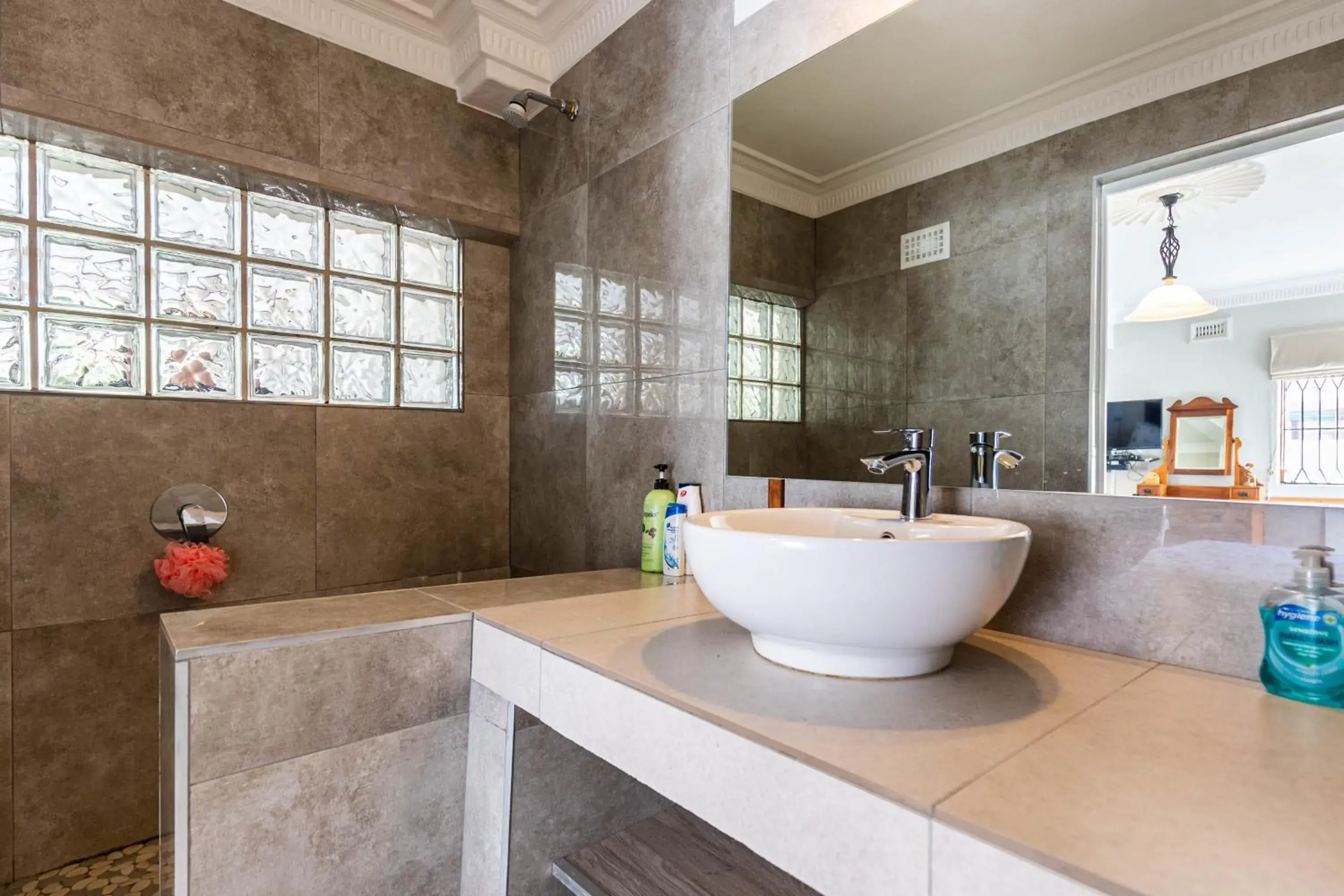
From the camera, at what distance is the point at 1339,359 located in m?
0.73

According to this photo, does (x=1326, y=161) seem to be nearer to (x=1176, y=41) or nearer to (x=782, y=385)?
(x=1176, y=41)

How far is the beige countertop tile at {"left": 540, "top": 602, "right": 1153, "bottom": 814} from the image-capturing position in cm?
58

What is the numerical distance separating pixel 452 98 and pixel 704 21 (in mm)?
940

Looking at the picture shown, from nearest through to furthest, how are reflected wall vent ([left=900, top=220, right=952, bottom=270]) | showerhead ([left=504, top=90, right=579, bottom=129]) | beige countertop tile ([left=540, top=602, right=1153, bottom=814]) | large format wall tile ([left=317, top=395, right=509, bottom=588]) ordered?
beige countertop tile ([left=540, top=602, right=1153, bottom=814])
reflected wall vent ([left=900, top=220, right=952, bottom=270])
showerhead ([left=504, top=90, right=579, bottom=129])
large format wall tile ([left=317, top=395, right=509, bottom=588])

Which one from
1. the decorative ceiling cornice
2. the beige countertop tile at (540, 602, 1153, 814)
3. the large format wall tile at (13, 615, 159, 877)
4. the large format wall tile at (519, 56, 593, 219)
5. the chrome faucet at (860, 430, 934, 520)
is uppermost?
the decorative ceiling cornice

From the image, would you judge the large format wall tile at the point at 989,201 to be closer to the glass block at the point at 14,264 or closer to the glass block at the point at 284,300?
the glass block at the point at 284,300

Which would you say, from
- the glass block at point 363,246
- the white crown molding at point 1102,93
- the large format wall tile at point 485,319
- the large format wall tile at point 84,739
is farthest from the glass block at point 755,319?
the large format wall tile at point 84,739

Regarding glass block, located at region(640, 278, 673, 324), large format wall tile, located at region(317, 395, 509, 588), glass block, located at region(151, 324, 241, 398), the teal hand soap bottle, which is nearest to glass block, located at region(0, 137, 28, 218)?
glass block, located at region(151, 324, 241, 398)

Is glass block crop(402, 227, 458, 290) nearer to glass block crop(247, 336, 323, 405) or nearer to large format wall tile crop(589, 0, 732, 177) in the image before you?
glass block crop(247, 336, 323, 405)

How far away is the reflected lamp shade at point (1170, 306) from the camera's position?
83 cm

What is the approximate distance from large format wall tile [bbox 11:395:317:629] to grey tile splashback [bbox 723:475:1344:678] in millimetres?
1718

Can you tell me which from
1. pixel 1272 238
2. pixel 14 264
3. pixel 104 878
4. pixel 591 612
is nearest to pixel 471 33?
pixel 14 264

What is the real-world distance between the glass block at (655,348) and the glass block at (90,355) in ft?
4.03

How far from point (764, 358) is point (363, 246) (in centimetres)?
133
